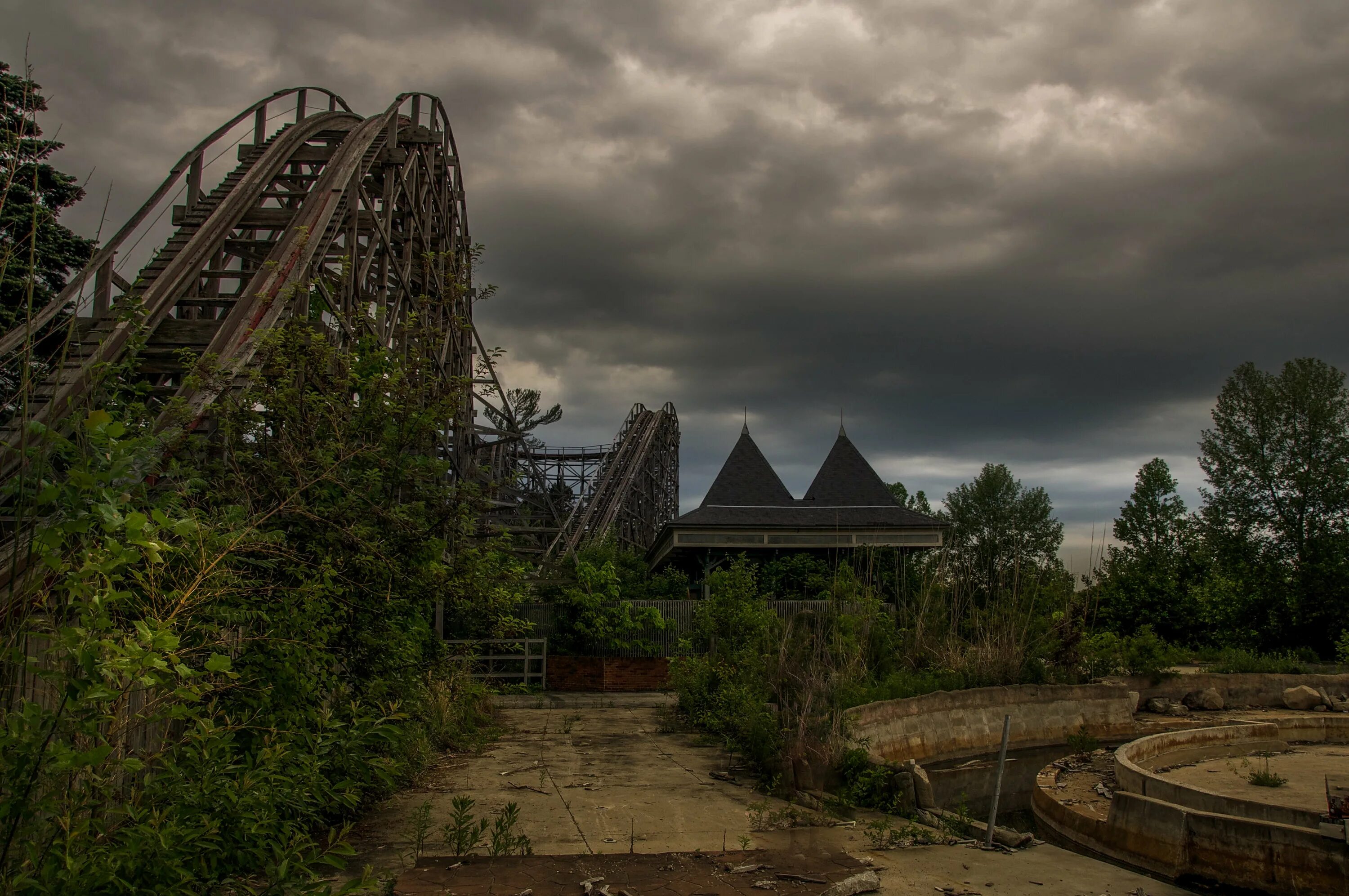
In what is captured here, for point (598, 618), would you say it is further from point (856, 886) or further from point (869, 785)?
point (856, 886)

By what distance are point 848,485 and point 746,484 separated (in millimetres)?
3298

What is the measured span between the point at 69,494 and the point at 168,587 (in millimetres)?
2107

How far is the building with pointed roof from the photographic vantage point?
78.6ft

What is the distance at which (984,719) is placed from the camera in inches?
535

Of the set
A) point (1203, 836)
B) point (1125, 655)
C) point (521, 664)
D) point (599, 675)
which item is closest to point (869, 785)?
point (1203, 836)

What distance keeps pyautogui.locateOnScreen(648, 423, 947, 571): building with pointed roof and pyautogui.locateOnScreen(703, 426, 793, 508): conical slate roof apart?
29mm

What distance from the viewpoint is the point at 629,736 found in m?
11.5

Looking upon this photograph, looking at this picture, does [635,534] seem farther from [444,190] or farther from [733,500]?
[444,190]

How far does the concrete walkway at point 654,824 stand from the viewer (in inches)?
227

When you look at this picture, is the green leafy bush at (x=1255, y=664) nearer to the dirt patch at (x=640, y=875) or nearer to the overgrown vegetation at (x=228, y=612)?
the dirt patch at (x=640, y=875)

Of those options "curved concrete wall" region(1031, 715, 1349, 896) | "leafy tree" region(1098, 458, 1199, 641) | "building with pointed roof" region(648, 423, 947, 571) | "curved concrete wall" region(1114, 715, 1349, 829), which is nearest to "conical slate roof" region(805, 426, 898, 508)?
"building with pointed roof" region(648, 423, 947, 571)

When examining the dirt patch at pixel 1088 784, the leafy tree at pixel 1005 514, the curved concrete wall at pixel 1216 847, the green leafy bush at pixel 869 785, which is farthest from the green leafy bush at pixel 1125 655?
the leafy tree at pixel 1005 514

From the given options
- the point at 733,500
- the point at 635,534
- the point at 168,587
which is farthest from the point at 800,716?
the point at 635,534

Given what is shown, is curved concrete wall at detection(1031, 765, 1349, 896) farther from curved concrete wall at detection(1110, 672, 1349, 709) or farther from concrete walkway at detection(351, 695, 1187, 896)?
curved concrete wall at detection(1110, 672, 1349, 709)
